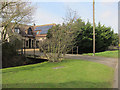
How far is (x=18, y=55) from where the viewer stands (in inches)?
516

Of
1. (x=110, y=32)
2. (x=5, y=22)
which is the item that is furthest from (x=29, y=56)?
(x=110, y=32)

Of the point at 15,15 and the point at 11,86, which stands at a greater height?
the point at 15,15

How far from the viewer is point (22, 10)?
13.5 m

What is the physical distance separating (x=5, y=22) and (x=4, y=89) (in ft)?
34.8

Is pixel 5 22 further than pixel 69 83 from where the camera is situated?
Yes

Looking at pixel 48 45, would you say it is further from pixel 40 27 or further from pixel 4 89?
pixel 40 27

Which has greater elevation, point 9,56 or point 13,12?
point 13,12

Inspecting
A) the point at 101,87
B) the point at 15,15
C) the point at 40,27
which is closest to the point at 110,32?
the point at 40,27

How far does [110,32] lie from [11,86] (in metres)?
28.7

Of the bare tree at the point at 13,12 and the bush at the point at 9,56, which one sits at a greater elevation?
the bare tree at the point at 13,12

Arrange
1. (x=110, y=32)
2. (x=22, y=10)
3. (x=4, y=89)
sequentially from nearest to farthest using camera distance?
(x=4, y=89), (x=22, y=10), (x=110, y=32)

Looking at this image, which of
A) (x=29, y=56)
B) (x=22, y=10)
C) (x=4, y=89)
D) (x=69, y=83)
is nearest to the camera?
(x=4, y=89)

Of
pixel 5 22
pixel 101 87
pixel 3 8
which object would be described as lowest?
pixel 101 87

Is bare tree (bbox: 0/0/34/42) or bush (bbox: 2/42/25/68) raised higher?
bare tree (bbox: 0/0/34/42)
